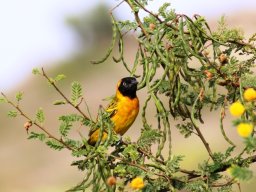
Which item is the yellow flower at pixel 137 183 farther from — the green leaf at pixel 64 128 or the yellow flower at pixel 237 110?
the yellow flower at pixel 237 110

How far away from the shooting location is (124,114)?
6867mm

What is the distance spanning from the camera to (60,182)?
78.9 ft

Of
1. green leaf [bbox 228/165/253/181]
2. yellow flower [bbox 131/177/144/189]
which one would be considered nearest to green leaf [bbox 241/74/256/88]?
yellow flower [bbox 131/177/144/189]

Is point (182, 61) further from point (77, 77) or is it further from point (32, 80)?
point (32, 80)

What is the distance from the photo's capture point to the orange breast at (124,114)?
6.82 metres

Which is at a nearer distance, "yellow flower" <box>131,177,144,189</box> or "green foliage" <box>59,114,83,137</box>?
"yellow flower" <box>131,177,144,189</box>

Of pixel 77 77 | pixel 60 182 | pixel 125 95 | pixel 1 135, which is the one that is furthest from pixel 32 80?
pixel 125 95

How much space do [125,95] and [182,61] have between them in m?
3.42

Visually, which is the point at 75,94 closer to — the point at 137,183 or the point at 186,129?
the point at 137,183

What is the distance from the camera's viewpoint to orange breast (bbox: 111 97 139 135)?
6.82 m

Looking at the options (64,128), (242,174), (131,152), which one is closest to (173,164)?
(131,152)

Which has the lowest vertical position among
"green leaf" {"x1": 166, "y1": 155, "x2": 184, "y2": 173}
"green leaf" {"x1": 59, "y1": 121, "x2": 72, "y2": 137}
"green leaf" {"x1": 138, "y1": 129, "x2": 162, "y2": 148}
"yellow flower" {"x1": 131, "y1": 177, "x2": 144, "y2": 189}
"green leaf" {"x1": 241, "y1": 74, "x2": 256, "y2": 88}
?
"yellow flower" {"x1": 131, "y1": 177, "x2": 144, "y2": 189}

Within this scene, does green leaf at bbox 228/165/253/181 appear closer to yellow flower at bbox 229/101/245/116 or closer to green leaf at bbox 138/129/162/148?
yellow flower at bbox 229/101/245/116

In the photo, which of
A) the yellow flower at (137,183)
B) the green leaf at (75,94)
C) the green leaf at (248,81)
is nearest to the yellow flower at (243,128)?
the yellow flower at (137,183)
